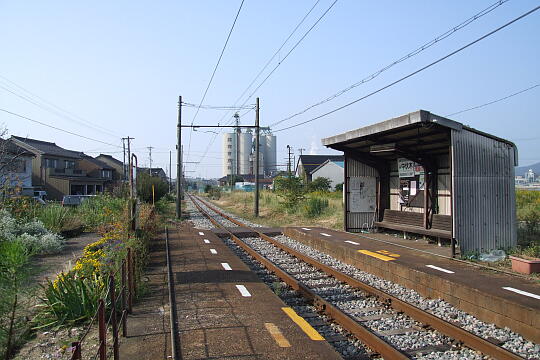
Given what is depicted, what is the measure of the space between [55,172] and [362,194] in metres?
47.3

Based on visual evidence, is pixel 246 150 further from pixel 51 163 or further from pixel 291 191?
pixel 291 191

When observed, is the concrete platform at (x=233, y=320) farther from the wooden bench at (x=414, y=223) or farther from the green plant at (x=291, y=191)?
the green plant at (x=291, y=191)

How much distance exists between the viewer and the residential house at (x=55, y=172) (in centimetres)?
5147

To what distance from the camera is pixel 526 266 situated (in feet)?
29.0

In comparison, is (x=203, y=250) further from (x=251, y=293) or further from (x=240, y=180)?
(x=240, y=180)

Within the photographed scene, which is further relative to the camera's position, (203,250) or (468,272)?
(203,250)

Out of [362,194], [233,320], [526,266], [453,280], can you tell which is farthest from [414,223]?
[233,320]

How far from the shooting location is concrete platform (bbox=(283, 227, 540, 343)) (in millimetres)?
6477

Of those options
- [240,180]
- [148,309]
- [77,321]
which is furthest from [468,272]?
[240,180]

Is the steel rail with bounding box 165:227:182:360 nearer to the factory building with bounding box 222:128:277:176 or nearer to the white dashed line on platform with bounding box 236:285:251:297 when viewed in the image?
the white dashed line on platform with bounding box 236:285:251:297

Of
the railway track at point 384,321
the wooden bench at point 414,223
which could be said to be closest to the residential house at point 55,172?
the wooden bench at point 414,223

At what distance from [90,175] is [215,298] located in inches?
2446

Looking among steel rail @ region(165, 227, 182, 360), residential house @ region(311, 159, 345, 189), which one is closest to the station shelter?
steel rail @ region(165, 227, 182, 360)

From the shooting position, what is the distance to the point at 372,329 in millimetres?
6641
